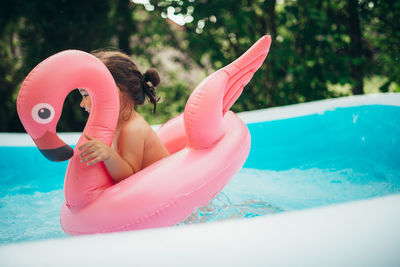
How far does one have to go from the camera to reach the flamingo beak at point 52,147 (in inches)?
50.8

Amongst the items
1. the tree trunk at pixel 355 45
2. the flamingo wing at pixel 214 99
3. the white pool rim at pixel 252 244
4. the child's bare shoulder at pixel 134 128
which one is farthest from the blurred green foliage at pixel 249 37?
the white pool rim at pixel 252 244

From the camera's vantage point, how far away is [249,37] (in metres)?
3.99

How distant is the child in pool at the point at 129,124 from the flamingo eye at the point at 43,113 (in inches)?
12.7

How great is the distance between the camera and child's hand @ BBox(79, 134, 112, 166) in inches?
54.6

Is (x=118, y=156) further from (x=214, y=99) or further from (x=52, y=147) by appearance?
(x=214, y=99)

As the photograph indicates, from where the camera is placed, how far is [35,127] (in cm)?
126

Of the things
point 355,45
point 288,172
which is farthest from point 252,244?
point 355,45

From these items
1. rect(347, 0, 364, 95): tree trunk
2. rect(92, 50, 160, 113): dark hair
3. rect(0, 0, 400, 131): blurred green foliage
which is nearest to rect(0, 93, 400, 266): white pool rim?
rect(92, 50, 160, 113): dark hair

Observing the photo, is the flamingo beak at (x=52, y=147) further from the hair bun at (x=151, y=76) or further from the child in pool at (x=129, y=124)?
the hair bun at (x=151, y=76)

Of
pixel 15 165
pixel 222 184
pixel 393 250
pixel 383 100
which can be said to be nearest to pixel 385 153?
pixel 383 100

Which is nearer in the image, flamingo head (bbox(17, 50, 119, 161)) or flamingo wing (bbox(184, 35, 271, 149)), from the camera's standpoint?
flamingo head (bbox(17, 50, 119, 161))

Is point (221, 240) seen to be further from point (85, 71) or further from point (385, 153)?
point (385, 153)

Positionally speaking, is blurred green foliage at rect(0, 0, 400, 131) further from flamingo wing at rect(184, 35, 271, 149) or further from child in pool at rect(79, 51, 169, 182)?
child in pool at rect(79, 51, 169, 182)

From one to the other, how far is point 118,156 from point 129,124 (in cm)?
18
